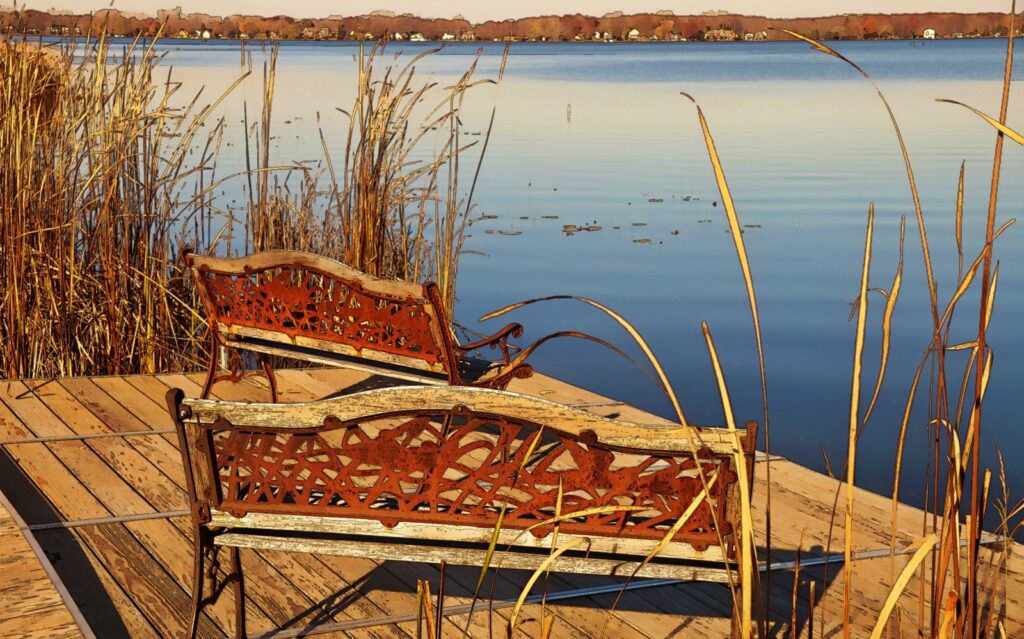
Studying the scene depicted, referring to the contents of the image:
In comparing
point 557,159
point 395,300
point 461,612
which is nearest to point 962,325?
point 395,300

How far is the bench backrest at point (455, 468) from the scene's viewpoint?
6.74 feet

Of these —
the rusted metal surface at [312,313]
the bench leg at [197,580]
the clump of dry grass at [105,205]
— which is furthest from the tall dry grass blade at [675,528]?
the clump of dry grass at [105,205]

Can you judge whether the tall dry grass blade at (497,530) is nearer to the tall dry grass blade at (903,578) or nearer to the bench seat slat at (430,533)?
the bench seat slat at (430,533)

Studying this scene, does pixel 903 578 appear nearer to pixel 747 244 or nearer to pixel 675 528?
pixel 675 528

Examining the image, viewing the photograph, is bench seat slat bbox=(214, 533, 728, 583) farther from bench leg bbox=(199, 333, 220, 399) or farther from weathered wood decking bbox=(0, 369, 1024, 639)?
bench leg bbox=(199, 333, 220, 399)

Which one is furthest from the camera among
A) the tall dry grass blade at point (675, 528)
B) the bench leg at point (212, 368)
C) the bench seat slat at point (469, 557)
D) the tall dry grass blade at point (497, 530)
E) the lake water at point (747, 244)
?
the lake water at point (747, 244)

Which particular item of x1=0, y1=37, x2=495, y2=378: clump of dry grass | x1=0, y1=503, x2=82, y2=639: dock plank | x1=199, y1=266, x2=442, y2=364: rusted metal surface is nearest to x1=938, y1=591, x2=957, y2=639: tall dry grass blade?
x1=0, y1=503, x2=82, y2=639: dock plank

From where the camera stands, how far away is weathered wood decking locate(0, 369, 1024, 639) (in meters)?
2.61

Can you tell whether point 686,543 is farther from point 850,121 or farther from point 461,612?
point 850,121

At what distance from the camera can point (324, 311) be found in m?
4.05

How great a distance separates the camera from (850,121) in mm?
20750

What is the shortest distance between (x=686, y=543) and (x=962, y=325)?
21.8 feet

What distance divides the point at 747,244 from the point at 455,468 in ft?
27.5

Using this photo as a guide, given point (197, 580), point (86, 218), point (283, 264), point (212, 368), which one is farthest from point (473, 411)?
point (86, 218)
